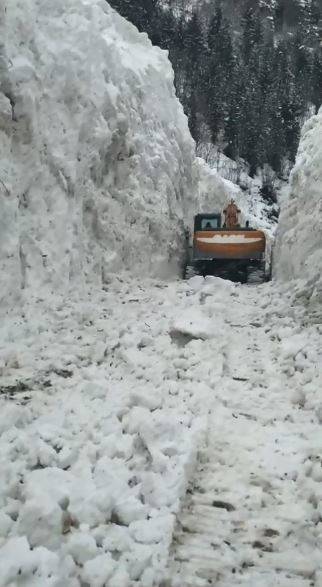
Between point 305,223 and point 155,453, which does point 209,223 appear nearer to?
point 305,223

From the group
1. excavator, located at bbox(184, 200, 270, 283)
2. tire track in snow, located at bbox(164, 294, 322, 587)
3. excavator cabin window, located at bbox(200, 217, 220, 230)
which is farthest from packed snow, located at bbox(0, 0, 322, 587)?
excavator cabin window, located at bbox(200, 217, 220, 230)

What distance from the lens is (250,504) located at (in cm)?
452

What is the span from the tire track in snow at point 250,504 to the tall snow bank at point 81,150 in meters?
3.55

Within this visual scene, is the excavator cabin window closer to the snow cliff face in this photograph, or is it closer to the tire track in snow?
the snow cliff face

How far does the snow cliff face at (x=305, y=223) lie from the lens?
1025 cm

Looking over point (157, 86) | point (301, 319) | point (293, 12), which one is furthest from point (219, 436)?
point (293, 12)

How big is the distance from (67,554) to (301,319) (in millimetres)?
6480

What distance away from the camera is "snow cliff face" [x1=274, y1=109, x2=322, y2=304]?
1025 centimetres

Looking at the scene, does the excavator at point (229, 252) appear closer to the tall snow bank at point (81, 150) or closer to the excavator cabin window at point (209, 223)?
the tall snow bank at point (81, 150)

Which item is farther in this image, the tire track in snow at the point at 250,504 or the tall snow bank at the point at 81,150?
the tall snow bank at the point at 81,150

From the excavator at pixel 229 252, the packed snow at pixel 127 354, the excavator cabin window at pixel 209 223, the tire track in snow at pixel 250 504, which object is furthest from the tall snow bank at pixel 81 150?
the tire track in snow at pixel 250 504

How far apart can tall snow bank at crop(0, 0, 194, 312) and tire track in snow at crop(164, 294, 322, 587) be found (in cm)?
355

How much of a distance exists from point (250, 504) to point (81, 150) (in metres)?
7.70

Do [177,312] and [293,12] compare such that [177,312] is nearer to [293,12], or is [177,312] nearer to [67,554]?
[67,554]
